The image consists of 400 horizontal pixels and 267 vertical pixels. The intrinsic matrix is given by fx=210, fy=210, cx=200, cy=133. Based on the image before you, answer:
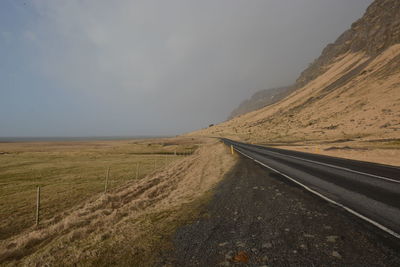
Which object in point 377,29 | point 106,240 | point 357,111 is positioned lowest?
point 106,240

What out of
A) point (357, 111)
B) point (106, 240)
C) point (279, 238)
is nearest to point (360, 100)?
point (357, 111)

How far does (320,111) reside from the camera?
73.7 m

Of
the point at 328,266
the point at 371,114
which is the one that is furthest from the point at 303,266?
the point at 371,114

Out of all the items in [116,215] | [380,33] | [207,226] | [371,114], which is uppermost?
[380,33]

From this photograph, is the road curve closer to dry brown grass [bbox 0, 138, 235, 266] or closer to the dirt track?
the dirt track

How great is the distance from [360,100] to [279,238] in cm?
7316

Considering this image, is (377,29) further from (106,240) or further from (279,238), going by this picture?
(106,240)

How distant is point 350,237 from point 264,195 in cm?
396

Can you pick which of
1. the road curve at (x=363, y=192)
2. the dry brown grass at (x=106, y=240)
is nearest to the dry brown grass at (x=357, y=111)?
the road curve at (x=363, y=192)

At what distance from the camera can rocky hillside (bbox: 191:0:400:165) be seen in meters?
39.6

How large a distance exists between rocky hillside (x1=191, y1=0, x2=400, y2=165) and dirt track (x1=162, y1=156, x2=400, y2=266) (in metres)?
19.3

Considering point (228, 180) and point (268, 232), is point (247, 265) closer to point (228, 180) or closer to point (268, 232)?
point (268, 232)

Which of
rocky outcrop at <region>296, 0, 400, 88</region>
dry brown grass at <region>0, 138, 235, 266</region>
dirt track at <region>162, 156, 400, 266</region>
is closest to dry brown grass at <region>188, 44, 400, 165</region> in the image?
rocky outcrop at <region>296, 0, 400, 88</region>

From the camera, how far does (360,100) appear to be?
6147cm
